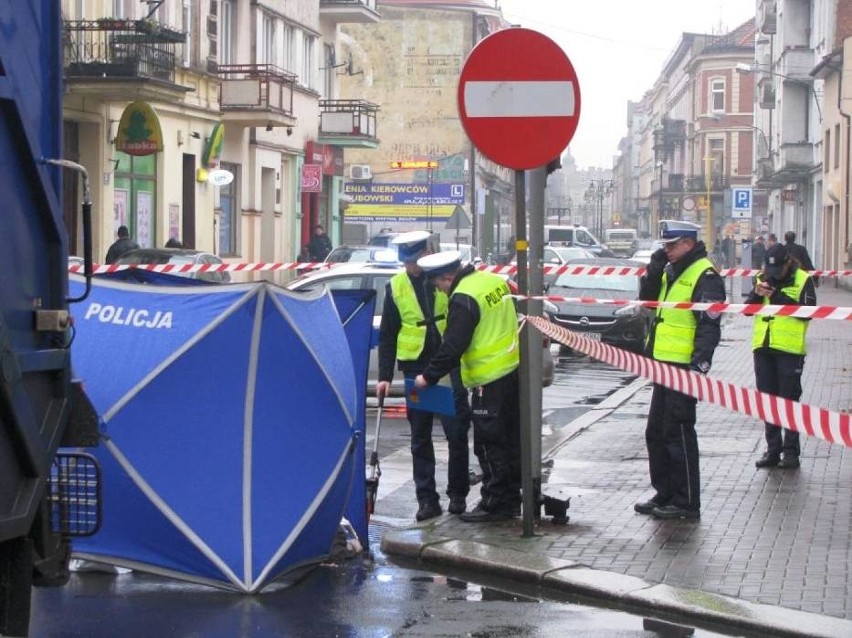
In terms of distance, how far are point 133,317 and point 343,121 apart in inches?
1595

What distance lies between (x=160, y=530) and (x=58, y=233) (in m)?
2.40

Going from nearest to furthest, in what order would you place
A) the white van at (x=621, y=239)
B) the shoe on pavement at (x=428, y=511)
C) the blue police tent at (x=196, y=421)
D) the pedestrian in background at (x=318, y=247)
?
the blue police tent at (x=196, y=421) < the shoe on pavement at (x=428, y=511) < the pedestrian in background at (x=318, y=247) < the white van at (x=621, y=239)

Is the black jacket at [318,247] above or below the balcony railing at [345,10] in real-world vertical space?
below

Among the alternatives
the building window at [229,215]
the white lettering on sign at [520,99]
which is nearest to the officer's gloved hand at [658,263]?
the white lettering on sign at [520,99]

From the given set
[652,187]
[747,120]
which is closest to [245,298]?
[747,120]

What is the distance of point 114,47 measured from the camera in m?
28.9

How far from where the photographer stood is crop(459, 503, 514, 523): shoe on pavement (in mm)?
9352

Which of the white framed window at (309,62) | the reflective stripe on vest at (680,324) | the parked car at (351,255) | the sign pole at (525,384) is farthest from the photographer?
the white framed window at (309,62)

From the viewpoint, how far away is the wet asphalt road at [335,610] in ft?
22.4

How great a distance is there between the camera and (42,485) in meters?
5.31

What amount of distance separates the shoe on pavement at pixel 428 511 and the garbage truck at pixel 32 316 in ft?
13.0

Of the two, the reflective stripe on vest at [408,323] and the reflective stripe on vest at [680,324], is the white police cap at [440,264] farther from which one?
the reflective stripe on vest at [680,324]

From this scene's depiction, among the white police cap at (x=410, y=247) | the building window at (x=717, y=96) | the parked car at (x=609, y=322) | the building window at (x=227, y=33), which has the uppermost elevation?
the building window at (x=717, y=96)

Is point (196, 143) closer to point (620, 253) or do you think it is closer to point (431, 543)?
point (431, 543)
